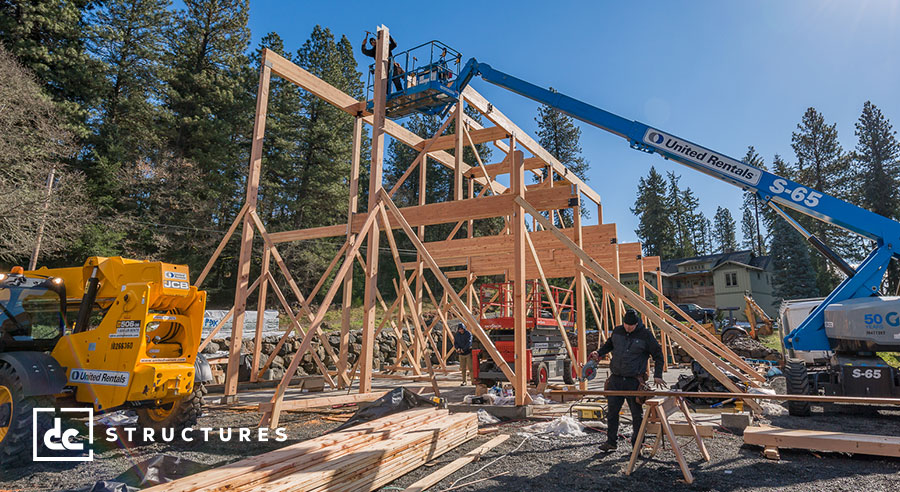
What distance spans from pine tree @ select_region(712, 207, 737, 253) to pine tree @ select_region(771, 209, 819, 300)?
113 feet

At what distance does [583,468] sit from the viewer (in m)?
4.92

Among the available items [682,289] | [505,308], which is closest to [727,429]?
[505,308]

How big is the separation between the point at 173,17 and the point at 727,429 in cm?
2786

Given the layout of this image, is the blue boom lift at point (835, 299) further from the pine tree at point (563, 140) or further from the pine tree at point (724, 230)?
the pine tree at point (724, 230)

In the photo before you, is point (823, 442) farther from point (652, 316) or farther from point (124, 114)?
point (124, 114)

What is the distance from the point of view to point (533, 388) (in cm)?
1032

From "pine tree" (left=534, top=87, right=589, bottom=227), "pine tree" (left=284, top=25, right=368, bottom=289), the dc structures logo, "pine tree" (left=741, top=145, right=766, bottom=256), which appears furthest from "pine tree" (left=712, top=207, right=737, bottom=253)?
the dc structures logo

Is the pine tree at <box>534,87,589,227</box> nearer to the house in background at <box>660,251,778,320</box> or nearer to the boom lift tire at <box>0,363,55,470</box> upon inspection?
the house in background at <box>660,251,778,320</box>

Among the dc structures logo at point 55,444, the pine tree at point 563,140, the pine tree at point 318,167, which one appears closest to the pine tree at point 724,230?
the pine tree at point 563,140

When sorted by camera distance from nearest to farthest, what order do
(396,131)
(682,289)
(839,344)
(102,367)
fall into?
(102,367), (839,344), (396,131), (682,289)

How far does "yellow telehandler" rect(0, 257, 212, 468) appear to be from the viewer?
5207 mm

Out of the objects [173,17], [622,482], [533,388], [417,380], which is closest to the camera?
[622,482]

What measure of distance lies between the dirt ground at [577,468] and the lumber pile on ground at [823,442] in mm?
139

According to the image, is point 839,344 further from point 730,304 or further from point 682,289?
point 682,289
